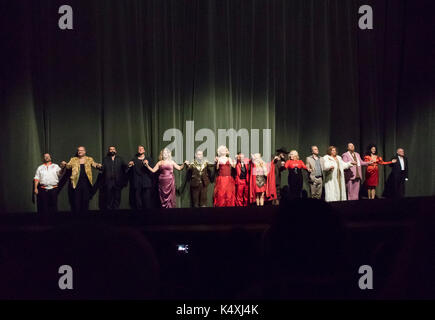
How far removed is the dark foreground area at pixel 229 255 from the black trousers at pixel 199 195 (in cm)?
611

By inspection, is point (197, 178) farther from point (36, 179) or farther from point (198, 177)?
point (36, 179)

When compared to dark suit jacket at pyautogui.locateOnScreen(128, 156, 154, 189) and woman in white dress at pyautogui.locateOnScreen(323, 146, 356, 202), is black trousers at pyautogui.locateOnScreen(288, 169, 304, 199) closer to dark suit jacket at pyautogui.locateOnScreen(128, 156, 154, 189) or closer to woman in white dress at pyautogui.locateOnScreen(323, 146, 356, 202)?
woman in white dress at pyautogui.locateOnScreen(323, 146, 356, 202)

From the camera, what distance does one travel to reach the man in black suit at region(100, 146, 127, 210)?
25.5ft

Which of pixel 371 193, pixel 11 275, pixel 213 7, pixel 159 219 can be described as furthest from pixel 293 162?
pixel 11 275

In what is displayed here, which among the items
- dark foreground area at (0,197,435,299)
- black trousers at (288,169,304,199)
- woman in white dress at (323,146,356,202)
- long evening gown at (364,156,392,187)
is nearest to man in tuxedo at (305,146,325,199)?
woman in white dress at (323,146,356,202)

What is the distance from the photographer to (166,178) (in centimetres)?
777

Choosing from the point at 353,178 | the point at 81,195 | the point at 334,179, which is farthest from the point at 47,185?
the point at 353,178

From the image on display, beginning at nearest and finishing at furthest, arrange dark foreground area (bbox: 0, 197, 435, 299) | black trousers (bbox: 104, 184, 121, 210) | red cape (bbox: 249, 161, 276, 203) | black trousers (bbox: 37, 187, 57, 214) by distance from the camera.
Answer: dark foreground area (bbox: 0, 197, 435, 299) < black trousers (bbox: 37, 187, 57, 214) < black trousers (bbox: 104, 184, 121, 210) < red cape (bbox: 249, 161, 276, 203)

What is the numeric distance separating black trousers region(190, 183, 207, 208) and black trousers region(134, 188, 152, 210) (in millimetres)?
820

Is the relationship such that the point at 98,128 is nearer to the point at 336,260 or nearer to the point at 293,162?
the point at 293,162

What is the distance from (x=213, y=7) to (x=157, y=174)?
12.3 ft

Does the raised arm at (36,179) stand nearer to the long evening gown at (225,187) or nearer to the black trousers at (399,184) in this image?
the long evening gown at (225,187)

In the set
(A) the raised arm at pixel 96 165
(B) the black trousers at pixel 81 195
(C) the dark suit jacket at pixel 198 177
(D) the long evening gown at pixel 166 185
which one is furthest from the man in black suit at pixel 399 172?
(B) the black trousers at pixel 81 195

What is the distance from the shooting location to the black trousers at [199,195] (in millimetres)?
7992
